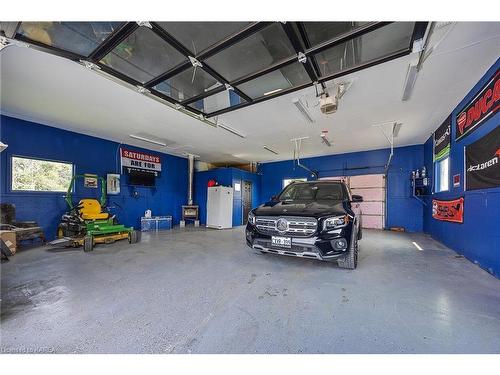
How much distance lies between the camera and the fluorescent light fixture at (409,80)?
2.52 metres

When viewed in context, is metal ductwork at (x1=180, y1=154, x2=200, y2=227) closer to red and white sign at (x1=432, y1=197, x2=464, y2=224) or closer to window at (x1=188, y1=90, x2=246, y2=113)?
window at (x1=188, y1=90, x2=246, y2=113)

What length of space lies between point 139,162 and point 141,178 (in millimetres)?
564

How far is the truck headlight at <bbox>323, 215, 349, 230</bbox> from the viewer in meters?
2.59

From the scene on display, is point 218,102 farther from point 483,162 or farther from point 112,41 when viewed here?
point 483,162

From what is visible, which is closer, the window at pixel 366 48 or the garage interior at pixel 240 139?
the garage interior at pixel 240 139

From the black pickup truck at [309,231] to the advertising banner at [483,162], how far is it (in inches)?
72.5

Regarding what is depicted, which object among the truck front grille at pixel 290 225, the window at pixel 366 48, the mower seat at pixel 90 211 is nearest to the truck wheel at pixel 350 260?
the truck front grille at pixel 290 225

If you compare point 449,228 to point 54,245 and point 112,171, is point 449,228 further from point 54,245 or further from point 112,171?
point 112,171

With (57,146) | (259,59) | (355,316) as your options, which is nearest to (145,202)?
(57,146)

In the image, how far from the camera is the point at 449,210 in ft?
13.2

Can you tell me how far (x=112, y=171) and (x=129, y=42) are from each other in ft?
16.7

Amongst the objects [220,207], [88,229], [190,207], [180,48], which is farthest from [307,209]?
[190,207]

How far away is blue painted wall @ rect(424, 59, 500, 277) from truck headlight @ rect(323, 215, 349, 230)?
192cm

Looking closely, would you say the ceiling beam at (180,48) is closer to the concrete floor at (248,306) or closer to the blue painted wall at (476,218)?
the concrete floor at (248,306)
